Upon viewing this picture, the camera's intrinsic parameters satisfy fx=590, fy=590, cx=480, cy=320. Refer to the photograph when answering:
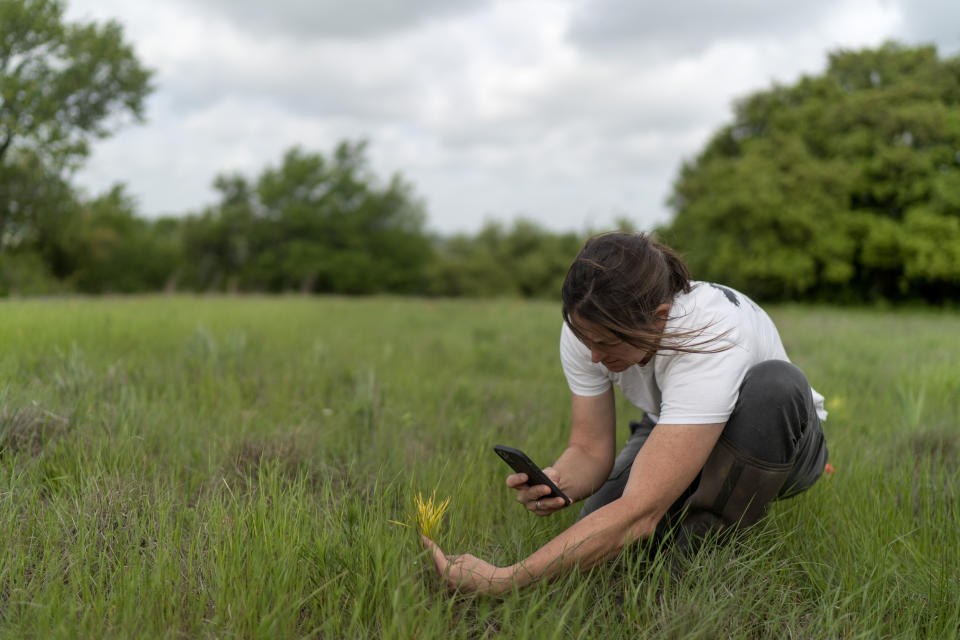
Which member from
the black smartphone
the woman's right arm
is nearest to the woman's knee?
the woman's right arm

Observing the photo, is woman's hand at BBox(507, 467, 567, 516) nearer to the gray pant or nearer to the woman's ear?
the gray pant

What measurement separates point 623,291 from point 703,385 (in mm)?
379

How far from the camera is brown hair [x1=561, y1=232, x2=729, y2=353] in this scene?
1.75 meters

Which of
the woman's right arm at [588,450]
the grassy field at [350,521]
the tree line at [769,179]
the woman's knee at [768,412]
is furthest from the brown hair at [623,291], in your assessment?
the tree line at [769,179]

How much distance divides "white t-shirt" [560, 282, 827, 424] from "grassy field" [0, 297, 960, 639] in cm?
47

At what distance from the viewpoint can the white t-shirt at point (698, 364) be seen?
1.78 meters

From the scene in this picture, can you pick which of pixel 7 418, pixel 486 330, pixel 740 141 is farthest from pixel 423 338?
pixel 740 141

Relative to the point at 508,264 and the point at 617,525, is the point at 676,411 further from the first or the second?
the point at 508,264

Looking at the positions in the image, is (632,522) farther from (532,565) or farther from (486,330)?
(486,330)

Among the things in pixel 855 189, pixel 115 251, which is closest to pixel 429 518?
pixel 855 189

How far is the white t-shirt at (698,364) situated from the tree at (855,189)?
23009 millimetres

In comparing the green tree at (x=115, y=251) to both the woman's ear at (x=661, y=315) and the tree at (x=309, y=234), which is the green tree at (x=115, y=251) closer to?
the tree at (x=309, y=234)

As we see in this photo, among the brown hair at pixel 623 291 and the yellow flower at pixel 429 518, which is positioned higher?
the brown hair at pixel 623 291

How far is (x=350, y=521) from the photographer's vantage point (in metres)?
1.91
